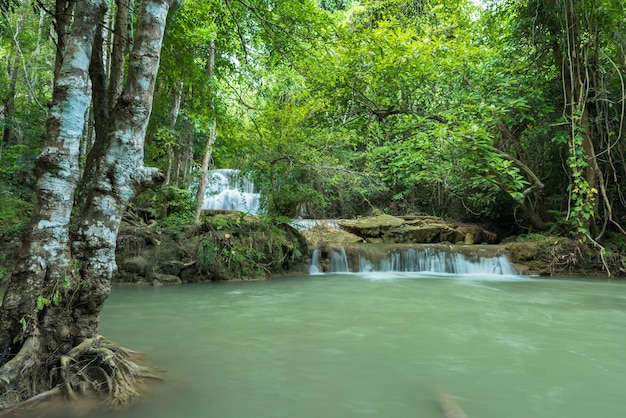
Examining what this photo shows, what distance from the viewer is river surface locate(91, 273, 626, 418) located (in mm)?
2545

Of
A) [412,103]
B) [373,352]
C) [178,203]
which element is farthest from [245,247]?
[373,352]

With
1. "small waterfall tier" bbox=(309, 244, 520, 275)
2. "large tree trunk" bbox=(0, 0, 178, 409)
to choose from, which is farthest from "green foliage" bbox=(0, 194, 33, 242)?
"large tree trunk" bbox=(0, 0, 178, 409)

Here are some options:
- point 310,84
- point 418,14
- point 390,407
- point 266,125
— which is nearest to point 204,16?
point 310,84

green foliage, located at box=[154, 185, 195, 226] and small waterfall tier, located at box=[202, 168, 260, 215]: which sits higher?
small waterfall tier, located at box=[202, 168, 260, 215]

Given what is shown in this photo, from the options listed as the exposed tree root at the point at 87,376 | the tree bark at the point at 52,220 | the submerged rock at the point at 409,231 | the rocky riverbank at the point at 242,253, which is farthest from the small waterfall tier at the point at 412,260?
the tree bark at the point at 52,220

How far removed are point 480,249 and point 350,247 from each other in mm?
3736

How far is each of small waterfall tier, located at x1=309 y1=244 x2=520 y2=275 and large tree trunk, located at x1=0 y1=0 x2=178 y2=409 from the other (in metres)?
8.22

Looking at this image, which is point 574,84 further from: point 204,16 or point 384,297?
point 204,16

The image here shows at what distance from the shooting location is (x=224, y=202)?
1677 cm

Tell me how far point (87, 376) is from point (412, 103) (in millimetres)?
8863

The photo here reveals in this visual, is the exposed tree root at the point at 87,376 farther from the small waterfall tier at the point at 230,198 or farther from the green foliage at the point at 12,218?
the small waterfall tier at the point at 230,198

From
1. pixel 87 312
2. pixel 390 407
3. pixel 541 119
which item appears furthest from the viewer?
pixel 541 119

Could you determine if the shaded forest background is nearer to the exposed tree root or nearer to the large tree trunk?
the large tree trunk

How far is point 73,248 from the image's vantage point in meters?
2.61
